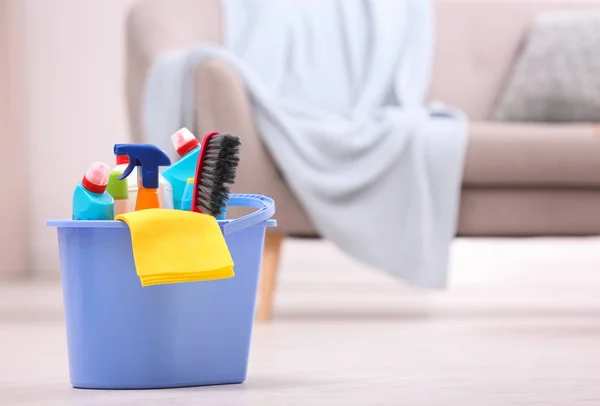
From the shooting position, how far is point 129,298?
1.04 meters

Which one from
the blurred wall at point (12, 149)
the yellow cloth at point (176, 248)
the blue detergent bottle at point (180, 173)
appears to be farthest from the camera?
the blurred wall at point (12, 149)

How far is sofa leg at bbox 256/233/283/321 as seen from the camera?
1.87 metres

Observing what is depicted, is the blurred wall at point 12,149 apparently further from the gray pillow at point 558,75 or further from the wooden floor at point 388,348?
the gray pillow at point 558,75

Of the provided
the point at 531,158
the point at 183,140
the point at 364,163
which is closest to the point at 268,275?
the point at 364,163

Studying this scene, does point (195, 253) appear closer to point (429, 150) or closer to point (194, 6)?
point (429, 150)

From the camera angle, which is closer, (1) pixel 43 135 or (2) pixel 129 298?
(2) pixel 129 298

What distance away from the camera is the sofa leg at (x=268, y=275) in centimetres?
187

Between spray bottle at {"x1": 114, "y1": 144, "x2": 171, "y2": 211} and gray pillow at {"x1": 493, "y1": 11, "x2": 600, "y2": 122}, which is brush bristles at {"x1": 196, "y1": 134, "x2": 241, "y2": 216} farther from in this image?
gray pillow at {"x1": 493, "y1": 11, "x2": 600, "y2": 122}

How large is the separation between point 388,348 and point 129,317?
0.55 meters

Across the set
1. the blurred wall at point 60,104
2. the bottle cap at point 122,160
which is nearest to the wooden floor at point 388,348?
the bottle cap at point 122,160

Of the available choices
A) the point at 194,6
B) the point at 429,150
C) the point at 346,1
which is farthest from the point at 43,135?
the point at 429,150

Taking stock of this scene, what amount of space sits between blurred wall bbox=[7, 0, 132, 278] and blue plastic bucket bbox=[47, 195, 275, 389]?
240 centimetres

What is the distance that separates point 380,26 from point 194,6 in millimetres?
489

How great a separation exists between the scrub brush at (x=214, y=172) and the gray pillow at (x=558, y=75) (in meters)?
1.50
